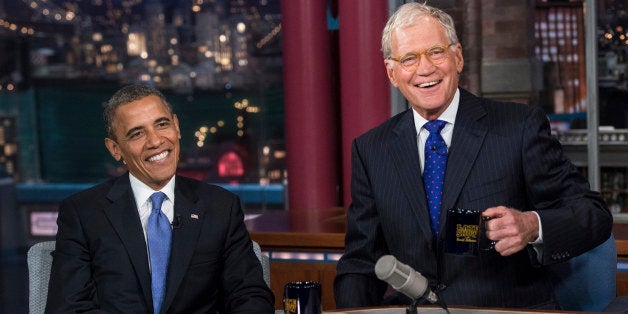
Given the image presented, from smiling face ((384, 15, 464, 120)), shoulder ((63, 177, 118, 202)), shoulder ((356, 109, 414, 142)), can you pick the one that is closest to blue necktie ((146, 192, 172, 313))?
shoulder ((63, 177, 118, 202))

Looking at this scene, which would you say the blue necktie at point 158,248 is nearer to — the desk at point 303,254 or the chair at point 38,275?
the chair at point 38,275

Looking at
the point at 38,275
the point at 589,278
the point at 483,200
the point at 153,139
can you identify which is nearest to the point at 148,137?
the point at 153,139

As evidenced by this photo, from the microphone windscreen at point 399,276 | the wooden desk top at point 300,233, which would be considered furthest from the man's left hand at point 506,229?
the wooden desk top at point 300,233

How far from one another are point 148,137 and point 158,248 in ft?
0.90

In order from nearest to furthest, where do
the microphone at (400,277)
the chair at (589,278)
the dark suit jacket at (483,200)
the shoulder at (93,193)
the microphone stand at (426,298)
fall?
the microphone at (400,277)
the microphone stand at (426,298)
the dark suit jacket at (483,200)
the shoulder at (93,193)
the chair at (589,278)

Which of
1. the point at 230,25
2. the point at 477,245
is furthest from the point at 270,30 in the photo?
the point at 477,245

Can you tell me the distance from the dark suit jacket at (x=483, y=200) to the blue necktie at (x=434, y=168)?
0.02 meters

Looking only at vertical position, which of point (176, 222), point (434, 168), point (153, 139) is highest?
point (153, 139)

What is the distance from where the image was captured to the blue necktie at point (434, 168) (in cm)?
227

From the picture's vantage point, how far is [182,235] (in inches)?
90.0

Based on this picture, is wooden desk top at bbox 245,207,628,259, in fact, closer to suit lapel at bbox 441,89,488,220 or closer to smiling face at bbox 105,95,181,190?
suit lapel at bbox 441,89,488,220

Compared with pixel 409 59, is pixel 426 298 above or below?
below

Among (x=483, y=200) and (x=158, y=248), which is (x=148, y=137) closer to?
(x=158, y=248)

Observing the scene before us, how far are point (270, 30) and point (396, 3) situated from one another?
1056 inches
